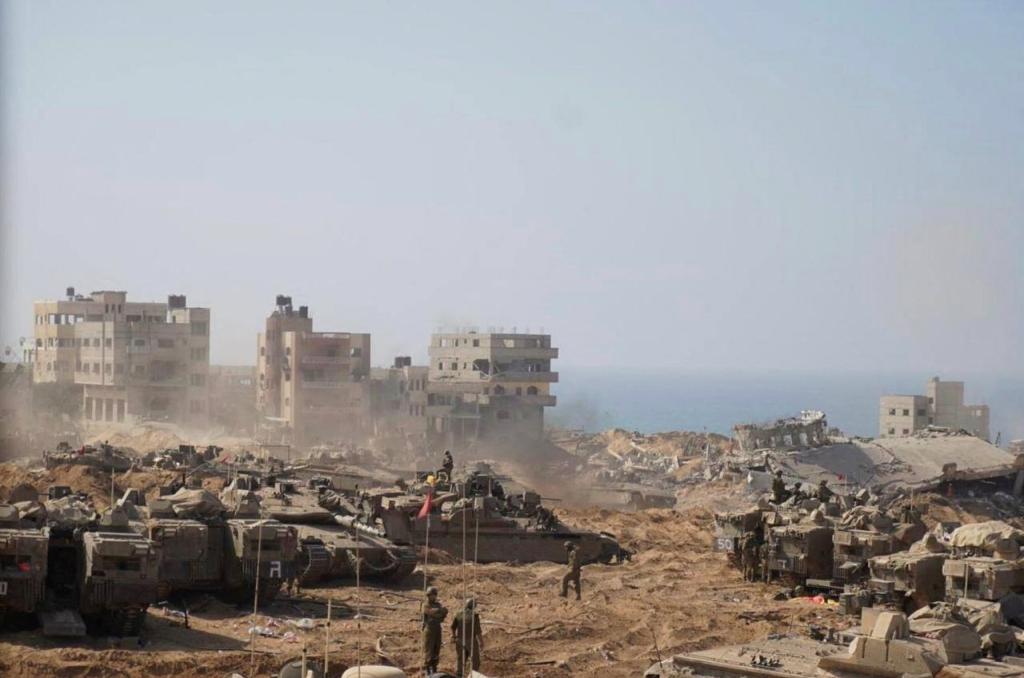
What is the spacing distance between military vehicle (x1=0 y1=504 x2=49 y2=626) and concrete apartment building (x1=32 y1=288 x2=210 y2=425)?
2525 inches

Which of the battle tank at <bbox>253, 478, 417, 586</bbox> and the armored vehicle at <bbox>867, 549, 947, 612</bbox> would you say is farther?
the battle tank at <bbox>253, 478, 417, 586</bbox>

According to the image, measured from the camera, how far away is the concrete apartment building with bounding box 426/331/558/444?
8906cm

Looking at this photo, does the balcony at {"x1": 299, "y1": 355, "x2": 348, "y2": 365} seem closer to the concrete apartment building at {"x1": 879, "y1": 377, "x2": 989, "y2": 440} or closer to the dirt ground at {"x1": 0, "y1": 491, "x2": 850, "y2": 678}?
the concrete apartment building at {"x1": 879, "y1": 377, "x2": 989, "y2": 440}

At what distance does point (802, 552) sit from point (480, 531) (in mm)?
7301

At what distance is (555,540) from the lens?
36031 millimetres

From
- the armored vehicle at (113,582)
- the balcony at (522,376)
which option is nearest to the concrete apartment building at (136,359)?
the balcony at (522,376)

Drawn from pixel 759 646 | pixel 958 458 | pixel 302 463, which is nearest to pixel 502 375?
pixel 302 463

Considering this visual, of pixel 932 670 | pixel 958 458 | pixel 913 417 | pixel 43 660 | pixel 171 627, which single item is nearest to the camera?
pixel 932 670

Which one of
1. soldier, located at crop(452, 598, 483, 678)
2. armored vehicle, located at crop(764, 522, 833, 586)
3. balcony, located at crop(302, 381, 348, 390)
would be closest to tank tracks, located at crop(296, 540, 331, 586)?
soldier, located at crop(452, 598, 483, 678)

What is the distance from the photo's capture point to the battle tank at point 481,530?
35.2m

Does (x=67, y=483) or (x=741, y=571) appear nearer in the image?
(x=741, y=571)

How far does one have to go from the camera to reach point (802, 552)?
31547mm

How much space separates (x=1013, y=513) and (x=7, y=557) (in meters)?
36.9

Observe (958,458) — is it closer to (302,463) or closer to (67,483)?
(302,463)
